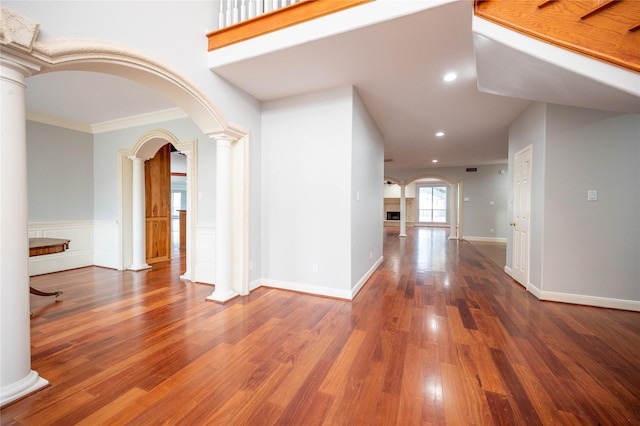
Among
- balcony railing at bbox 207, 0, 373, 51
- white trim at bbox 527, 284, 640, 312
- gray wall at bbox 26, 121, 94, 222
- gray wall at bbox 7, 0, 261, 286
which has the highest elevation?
balcony railing at bbox 207, 0, 373, 51

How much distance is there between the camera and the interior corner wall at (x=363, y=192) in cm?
338

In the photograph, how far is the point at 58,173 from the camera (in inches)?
183

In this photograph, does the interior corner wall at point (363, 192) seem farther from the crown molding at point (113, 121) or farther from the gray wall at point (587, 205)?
the crown molding at point (113, 121)

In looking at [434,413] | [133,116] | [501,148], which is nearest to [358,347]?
[434,413]

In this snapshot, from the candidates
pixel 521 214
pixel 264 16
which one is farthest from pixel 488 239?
pixel 264 16

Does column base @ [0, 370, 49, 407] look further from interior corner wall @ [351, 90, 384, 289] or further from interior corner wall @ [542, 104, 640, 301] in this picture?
interior corner wall @ [542, 104, 640, 301]

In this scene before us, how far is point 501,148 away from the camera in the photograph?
670 cm

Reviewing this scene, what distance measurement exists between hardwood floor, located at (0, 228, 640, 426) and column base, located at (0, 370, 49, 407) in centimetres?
6

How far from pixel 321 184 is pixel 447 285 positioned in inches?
95.5

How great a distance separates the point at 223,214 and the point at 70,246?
3.74 metres

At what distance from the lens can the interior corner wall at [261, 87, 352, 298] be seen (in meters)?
3.26

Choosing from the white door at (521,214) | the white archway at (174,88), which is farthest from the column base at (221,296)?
the white door at (521,214)

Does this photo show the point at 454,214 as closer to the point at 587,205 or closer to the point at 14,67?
the point at 587,205

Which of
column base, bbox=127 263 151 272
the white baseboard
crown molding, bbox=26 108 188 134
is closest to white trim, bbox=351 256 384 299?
the white baseboard
